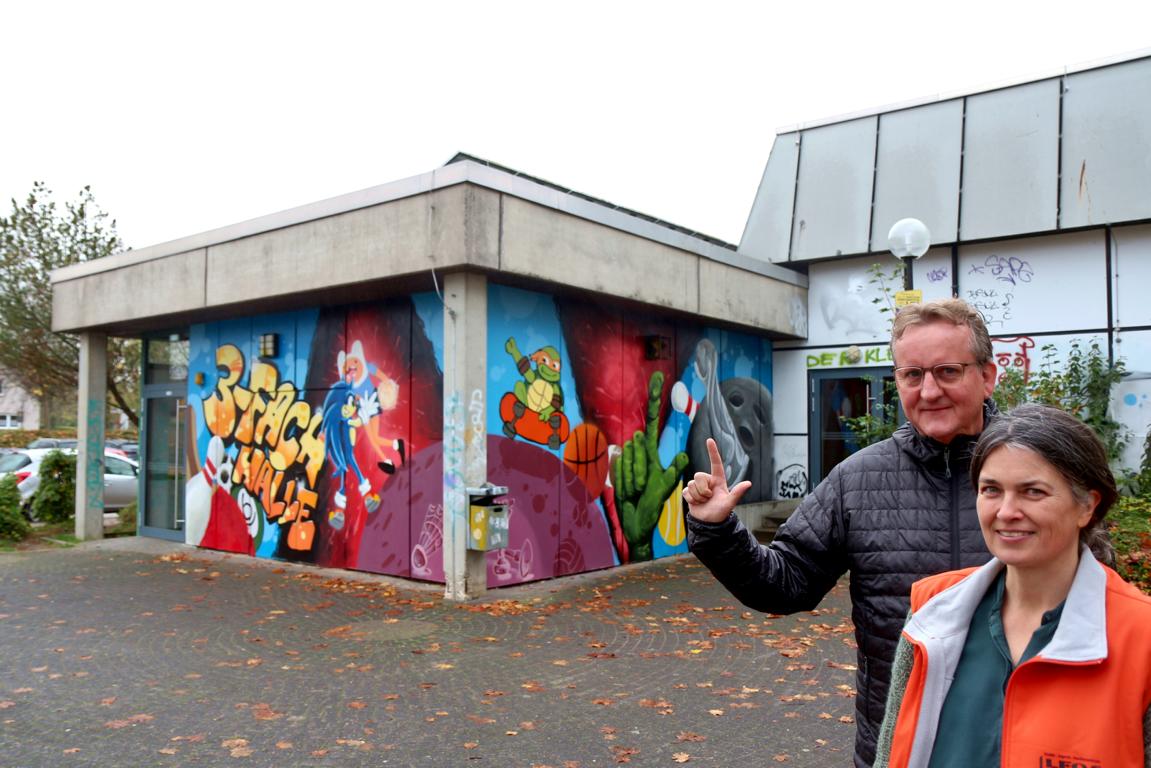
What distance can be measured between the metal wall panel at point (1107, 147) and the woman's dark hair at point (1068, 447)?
11613 mm

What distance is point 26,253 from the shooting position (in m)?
20.1

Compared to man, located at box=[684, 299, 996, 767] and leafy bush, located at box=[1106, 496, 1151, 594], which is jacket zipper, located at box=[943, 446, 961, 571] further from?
leafy bush, located at box=[1106, 496, 1151, 594]

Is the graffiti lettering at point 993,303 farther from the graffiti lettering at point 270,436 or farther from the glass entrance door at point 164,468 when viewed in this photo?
the glass entrance door at point 164,468

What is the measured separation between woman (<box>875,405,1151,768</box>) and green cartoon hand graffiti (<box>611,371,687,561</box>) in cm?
937

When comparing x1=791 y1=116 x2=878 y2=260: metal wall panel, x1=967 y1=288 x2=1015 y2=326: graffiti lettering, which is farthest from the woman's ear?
x1=791 y1=116 x2=878 y2=260: metal wall panel

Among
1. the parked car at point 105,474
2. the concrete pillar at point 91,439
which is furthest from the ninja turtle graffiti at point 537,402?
the parked car at point 105,474

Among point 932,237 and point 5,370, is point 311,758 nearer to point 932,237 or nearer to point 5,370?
point 932,237

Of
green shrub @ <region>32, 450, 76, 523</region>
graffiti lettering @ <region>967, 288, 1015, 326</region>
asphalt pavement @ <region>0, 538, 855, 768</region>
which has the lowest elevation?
asphalt pavement @ <region>0, 538, 855, 768</region>

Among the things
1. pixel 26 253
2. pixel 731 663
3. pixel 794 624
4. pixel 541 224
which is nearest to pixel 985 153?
pixel 541 224

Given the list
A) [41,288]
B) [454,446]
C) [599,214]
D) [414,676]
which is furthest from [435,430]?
[41,288]

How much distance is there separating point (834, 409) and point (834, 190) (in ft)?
11.5

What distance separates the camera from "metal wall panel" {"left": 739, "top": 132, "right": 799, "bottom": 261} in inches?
564

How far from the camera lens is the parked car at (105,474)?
1608cm

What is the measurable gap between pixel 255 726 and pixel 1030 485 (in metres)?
4.97
